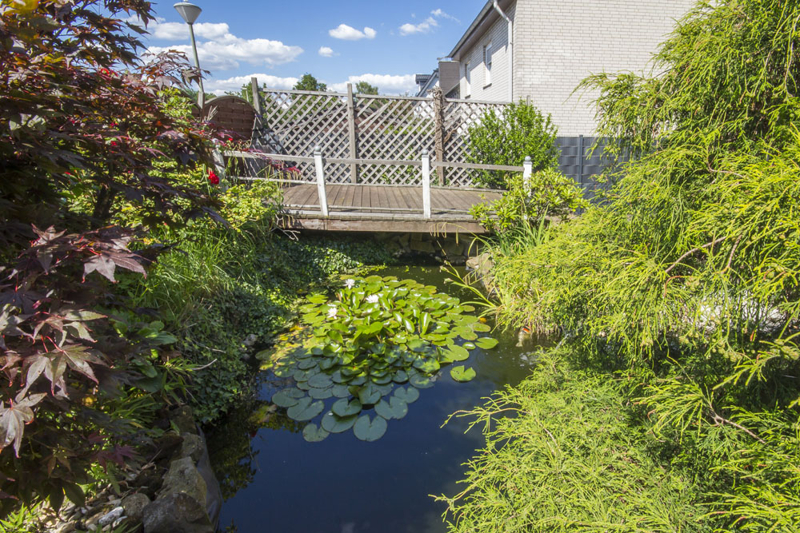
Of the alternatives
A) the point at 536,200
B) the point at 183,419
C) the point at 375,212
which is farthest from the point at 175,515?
the point at 536,200

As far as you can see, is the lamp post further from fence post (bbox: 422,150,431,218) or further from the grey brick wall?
the grey brick wall

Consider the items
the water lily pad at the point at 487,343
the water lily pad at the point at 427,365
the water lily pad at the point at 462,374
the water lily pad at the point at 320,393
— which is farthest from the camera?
the water lily pad at the point at 487,343

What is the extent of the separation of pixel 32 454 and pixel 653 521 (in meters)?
2.17

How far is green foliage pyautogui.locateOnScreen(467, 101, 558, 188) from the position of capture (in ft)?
25.4

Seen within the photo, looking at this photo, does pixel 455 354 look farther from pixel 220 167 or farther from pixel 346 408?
pixel 220 167

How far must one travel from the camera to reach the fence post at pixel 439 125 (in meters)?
8.81

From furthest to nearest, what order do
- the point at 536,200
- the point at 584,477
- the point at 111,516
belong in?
the point at 536,200, the point at 111,516, the point at 584,477

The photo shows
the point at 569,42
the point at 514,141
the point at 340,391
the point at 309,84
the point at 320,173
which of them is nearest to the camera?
the point at 340,391

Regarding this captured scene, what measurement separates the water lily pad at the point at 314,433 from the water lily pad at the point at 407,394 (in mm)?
681

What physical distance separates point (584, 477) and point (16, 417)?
203 centimetres

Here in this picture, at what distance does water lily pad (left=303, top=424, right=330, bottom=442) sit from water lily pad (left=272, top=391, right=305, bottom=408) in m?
0.30

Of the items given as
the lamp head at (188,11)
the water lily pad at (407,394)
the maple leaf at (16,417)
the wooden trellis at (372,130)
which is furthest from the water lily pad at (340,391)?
the lamp head at (188,11)

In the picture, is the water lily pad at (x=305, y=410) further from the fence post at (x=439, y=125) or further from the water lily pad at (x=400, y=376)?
the fence post at (x=439, y=125)

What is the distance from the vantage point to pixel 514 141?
7.86 meters
